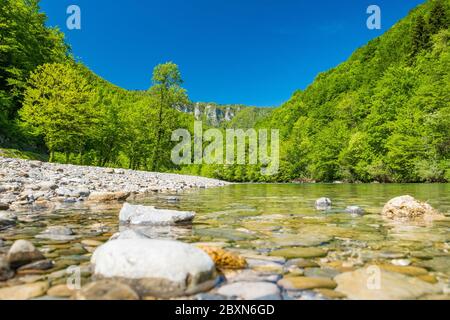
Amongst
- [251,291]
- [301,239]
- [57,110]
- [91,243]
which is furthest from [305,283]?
[57,110]

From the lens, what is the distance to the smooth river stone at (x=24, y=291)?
7.67 ft

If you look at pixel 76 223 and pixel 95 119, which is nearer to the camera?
pixel 76 223

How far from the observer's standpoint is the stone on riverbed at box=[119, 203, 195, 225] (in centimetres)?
575

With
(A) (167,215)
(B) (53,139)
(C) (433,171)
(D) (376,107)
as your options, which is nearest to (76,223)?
(A) (167,215)

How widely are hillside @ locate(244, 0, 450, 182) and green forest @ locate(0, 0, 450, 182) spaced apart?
7.1 inches

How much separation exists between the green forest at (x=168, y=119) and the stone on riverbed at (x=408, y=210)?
26.6m

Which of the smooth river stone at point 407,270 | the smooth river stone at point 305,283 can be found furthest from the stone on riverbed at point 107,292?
the smooth river stone at point 407,270

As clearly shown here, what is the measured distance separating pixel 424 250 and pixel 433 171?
125 feet

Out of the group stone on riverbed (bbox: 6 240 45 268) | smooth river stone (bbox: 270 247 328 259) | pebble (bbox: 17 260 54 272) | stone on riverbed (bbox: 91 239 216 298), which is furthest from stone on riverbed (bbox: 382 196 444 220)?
stone on riverbed (bbox: 6 240 45 268)

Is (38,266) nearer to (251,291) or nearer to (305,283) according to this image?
(251,291)

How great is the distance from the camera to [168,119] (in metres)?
44.5

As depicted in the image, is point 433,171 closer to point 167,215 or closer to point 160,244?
point 167,215

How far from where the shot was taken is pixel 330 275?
291 centimetres
